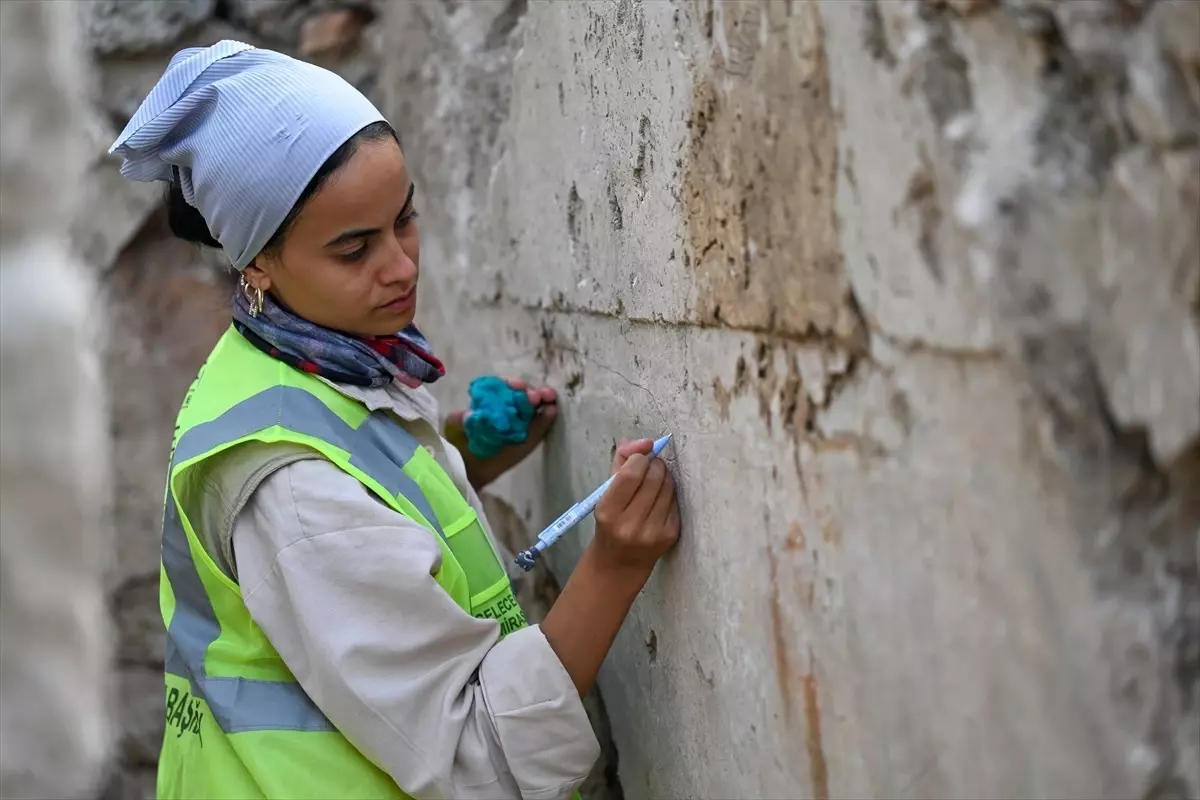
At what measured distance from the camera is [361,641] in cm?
90

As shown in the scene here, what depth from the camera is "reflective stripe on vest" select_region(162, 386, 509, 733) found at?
0.98 metres

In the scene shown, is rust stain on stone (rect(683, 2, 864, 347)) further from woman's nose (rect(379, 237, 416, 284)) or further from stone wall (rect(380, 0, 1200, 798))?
woman's nose (rect(379, 237, 416, 284))

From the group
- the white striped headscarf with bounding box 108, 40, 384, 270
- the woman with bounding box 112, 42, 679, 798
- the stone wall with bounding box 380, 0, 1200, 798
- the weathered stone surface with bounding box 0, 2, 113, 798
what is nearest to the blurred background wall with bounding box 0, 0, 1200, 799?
the stone wall with bounding box 380, 0, 1200, 798

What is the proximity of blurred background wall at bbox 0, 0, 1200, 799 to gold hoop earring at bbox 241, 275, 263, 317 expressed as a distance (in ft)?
1.04

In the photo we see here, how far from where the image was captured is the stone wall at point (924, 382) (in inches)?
21.5

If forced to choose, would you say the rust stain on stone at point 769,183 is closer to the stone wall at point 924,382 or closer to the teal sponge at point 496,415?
the stone wall at point 924,382

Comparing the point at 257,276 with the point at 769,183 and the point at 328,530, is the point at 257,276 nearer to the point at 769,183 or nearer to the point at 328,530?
the point at 328,530

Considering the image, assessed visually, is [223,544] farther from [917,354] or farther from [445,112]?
[445,112]

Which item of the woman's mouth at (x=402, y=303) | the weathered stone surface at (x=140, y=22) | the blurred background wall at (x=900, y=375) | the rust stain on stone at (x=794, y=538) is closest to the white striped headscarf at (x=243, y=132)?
the woman's mouth at (x=402, y=303)

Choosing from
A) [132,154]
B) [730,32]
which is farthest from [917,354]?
[132,154]

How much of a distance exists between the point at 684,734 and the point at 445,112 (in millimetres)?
1006

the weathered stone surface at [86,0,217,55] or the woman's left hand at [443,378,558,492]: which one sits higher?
the weathered stone surface at [86,0,217,55]

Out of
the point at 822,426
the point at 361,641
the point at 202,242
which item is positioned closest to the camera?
the point at 822,426

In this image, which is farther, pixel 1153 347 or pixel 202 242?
pixel 202 242
